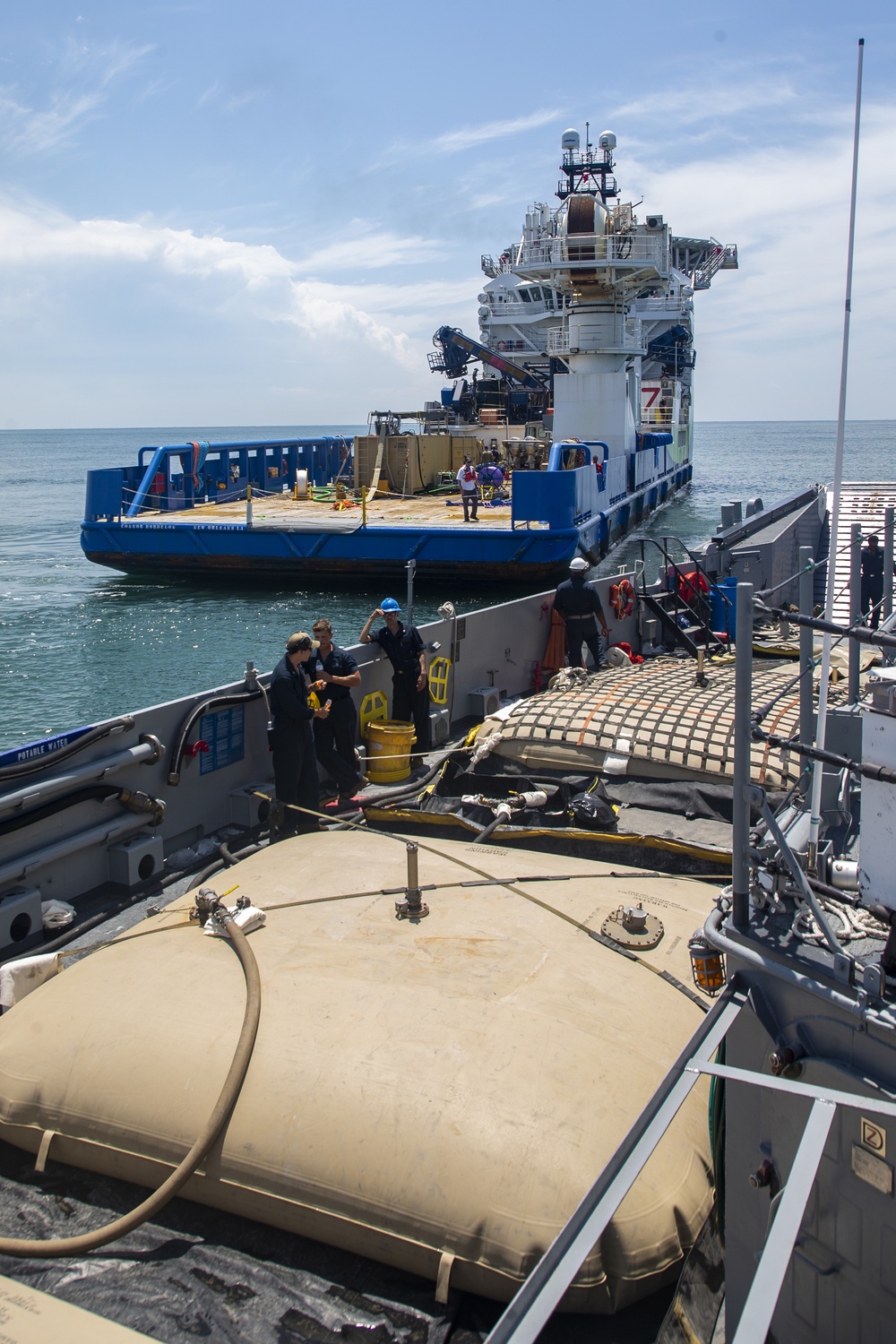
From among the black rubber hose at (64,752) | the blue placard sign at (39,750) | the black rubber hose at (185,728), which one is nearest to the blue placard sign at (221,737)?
the black rubber hose at (185,728)

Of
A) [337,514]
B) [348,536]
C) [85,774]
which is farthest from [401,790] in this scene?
[337,514]

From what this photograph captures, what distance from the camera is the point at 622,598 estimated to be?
1115 cm

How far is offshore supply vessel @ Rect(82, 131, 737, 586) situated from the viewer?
21.7 meters

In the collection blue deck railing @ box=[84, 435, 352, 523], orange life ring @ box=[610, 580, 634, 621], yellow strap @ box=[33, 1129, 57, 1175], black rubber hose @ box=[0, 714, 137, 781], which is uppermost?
blue deck railing @ box=[84, 435, 352, 523]

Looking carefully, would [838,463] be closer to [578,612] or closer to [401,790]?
[401,790]

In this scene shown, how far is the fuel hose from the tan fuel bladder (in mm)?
48

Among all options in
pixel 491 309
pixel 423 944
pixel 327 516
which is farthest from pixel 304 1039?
pixel 491 309

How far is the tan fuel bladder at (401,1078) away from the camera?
2736mm

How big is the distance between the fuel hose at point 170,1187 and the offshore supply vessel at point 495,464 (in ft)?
59.8

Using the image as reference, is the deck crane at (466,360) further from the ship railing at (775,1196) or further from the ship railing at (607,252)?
the ship railing at (775,1196)

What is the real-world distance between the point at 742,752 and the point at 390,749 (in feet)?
17.0

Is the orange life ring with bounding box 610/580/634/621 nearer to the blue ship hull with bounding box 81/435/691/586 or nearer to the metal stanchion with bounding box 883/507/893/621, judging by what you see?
the metal stanchion with bounding box 883/507/893/621

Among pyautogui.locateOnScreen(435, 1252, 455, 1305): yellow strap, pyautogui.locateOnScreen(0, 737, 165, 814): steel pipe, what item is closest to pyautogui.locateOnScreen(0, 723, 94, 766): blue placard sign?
pyautogui.locateOnScreen(0, 737, 165, 814): steel pipe

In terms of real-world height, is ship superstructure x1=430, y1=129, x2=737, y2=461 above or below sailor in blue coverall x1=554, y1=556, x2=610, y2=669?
above
